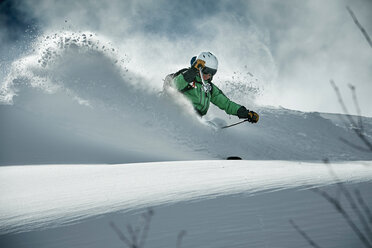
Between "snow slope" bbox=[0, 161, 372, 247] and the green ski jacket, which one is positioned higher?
the green ski jacket

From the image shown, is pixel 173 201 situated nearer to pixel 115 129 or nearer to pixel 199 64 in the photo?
pixel 199 64

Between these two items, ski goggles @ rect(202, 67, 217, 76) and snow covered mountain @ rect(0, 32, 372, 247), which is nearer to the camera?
snow covered mountain @ rect(0, 32, 372, 247)

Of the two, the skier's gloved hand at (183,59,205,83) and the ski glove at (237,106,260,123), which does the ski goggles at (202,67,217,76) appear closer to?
the skier's gloved hand at (183,59,205,83)

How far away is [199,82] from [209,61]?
0.38 meters

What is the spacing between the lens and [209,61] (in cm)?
578

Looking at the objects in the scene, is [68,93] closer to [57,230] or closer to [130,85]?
[130,85]

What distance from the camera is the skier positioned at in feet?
18.4

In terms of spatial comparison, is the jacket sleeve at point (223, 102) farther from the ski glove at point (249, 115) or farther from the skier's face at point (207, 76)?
the skier's face at point (207, 76)

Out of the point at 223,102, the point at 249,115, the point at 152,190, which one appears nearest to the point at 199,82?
the point at 223,102

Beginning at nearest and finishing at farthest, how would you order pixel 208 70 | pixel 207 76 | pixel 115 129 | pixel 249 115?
pixel 208 70
pixel 207 76
pixel 249 115
pixel 115 129

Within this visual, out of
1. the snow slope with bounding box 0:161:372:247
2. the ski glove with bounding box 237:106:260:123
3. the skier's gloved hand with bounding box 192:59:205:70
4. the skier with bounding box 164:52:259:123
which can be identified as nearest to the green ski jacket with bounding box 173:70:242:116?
the skier with bounding box 164:52:259:123

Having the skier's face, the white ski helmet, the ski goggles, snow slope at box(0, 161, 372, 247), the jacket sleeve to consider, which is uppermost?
the white ski helmet

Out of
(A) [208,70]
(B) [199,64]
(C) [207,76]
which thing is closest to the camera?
(B) [199,64]

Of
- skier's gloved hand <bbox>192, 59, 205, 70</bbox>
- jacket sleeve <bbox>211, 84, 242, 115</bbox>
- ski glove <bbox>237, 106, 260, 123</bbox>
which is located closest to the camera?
skier's gloved hand <bbox>192, 59, 205, 70</bbox>
